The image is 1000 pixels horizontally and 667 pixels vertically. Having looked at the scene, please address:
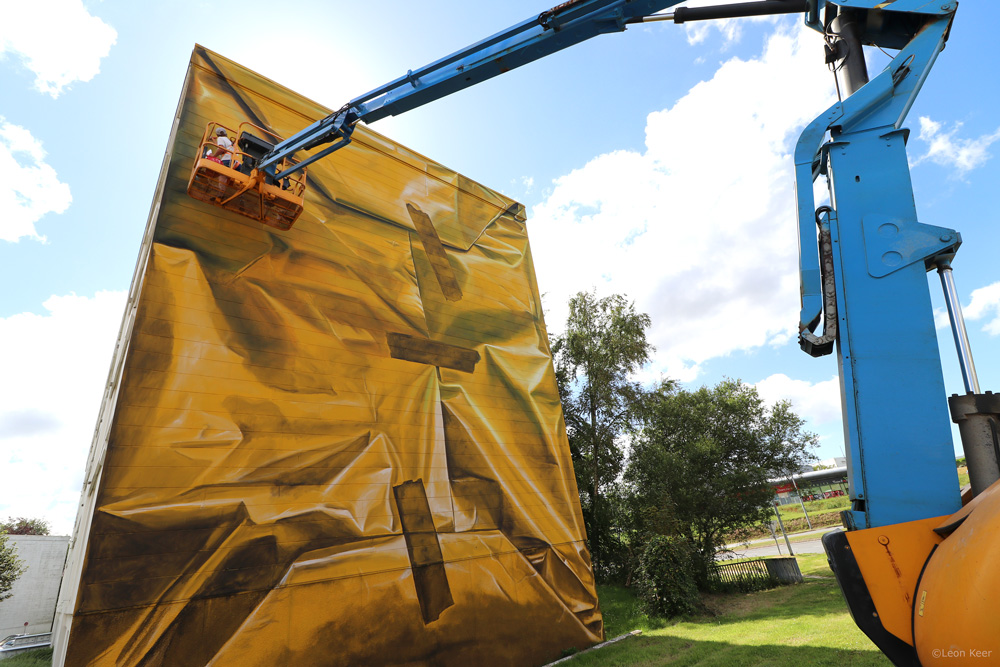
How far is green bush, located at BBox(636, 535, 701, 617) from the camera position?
13.6 m

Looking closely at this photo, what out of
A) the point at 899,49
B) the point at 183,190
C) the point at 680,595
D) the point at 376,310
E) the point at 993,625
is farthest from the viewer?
the point at 680,595

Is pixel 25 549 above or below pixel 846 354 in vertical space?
below

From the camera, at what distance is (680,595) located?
1372 cm

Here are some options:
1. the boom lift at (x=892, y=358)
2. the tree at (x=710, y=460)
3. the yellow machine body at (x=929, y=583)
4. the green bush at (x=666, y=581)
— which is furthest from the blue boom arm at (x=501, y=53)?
the tree at (x=710, y=460)

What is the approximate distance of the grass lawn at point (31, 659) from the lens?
1179cm

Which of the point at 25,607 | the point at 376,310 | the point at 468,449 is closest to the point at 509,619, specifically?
the point at 468,449

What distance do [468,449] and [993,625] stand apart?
27.4 feet

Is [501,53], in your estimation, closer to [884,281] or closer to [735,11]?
[735,11]

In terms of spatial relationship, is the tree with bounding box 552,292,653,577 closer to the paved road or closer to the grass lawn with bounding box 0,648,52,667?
the paved road

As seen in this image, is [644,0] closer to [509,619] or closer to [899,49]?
[899,49]

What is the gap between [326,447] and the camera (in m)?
8.08

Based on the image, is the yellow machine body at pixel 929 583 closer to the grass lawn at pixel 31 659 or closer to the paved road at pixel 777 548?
the grass lawn at pixel 31 659

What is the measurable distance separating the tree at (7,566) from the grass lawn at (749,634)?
20.0 metres

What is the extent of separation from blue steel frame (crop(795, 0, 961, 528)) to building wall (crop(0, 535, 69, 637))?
92.0ft
